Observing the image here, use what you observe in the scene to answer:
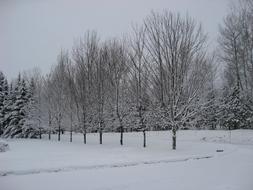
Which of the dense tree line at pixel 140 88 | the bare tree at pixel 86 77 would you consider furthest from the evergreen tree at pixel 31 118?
the bare tree at pixel 86 77

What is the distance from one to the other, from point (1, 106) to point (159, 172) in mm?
34756

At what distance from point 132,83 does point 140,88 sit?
1262mm

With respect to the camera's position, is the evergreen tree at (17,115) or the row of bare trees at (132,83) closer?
the row of bare trees at (132,83)

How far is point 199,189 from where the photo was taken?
788 cm

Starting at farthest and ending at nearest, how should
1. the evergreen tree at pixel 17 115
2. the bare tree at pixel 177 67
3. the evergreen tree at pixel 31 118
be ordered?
the evergreen tree at pixel 17 115 → the evergreen tree at pixel 31 118 → the bare tree at pixel 177 67

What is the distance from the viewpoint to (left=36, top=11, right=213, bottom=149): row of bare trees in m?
18.7

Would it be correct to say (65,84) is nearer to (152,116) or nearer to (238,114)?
(152,116)

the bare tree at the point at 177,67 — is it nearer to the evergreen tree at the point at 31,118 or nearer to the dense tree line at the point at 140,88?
the dense tree line at the point at 140,88

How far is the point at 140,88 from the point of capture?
2192 centimetres

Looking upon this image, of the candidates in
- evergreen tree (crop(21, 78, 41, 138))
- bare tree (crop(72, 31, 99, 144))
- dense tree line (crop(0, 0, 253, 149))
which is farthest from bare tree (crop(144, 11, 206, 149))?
evergreen tree (crop(21, 78, 41, 138))

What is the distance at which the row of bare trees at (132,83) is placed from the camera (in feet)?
61.3

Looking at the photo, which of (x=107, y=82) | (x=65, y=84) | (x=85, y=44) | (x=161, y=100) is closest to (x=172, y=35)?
(x=161, y=100)

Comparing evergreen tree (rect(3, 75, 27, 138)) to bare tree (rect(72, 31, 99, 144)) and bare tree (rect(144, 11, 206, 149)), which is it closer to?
bare tree (rect(72, 31, 99, 144))

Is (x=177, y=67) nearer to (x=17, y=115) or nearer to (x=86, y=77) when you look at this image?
(x=86, y=77)
